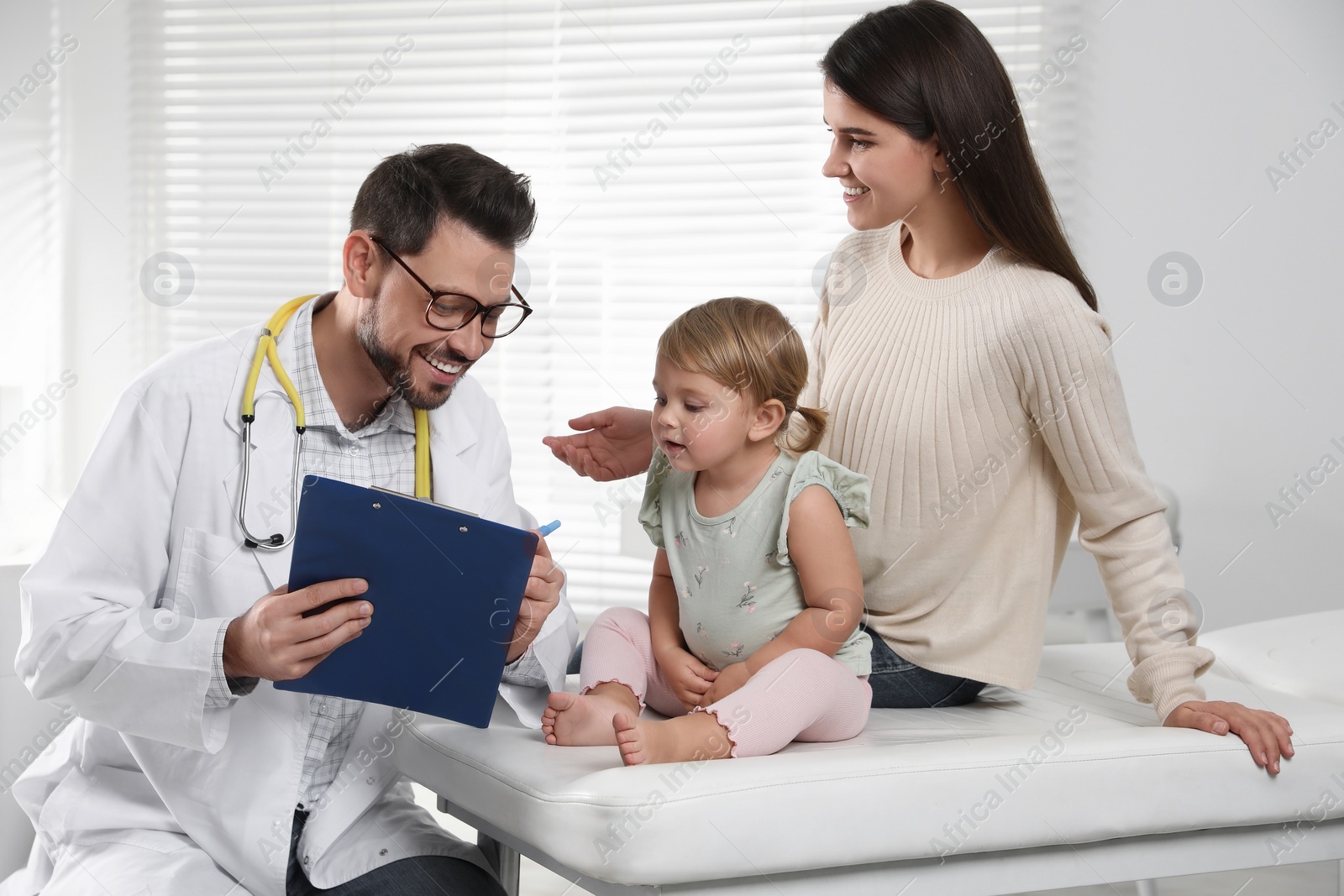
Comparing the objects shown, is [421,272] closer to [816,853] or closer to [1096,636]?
[816,853]

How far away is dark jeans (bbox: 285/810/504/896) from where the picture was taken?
130cm

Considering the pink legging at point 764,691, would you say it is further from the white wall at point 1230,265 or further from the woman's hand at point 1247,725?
the white wall at point 1230,265

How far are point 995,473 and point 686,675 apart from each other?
491 mm

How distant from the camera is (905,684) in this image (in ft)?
4.89

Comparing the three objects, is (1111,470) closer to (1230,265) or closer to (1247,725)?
(1247,725)

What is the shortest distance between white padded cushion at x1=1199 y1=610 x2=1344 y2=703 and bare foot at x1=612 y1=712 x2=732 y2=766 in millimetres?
974

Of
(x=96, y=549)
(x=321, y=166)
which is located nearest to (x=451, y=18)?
(x=321, y=166)

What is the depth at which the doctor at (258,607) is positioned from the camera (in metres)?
1.16

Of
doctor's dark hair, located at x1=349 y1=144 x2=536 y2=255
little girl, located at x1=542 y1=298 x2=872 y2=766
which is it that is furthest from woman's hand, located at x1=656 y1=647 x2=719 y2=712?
doctor's dark hair, located at x1=349 y1=144 x2=536 y2=255

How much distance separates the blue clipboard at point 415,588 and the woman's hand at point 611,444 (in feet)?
1.57

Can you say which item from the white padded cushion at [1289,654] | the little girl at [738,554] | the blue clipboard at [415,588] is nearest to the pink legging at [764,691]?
the little girl at [738,554]

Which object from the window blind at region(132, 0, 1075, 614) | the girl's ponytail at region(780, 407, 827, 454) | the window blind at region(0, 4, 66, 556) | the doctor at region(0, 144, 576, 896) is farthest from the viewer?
the window blind at region(0, 4, 66, 556)

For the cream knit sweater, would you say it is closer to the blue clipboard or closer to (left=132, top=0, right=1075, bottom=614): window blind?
the blue clipboard

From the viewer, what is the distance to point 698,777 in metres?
1.05
